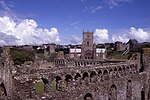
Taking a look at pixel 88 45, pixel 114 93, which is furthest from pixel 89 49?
pixel 114 93

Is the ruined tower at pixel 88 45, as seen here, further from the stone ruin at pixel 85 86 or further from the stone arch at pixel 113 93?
the stone arch at pixel 113 93

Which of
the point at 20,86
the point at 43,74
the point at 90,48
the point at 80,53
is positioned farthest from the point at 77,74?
the point at 80,53

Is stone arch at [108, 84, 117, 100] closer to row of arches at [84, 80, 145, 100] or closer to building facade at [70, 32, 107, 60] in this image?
row of arches at [84, 80, 145, 100]

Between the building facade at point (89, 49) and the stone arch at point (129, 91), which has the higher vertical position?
the building facade at point (89, 49)

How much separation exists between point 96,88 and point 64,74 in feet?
75.8

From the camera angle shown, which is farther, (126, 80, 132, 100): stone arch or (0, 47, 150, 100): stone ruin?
(126, 80, 132, 100): stone arch

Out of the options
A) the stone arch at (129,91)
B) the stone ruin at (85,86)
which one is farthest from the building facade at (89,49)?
the stone arch at (129,91)

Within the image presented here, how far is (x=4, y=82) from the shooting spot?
2406 centimetres

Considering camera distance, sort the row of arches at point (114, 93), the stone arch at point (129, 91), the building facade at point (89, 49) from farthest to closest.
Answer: the building facade at point (89, 49), the stone arch at point (129, 91), the row of arches at point (114, 93)

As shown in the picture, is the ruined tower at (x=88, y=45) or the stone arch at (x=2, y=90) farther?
the ruined tower at (x=88, y=45)

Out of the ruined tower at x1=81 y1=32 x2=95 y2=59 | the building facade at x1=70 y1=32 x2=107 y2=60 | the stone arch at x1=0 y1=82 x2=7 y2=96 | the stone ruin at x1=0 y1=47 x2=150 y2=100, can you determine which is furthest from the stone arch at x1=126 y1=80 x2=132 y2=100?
the ruined tower at x1=81 y1=32 x2=95 y2=59

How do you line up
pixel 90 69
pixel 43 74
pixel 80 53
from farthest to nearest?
pixel 80 53
pixel 90 69
pixel 43 74

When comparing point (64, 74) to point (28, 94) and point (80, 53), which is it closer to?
point (28, 94)

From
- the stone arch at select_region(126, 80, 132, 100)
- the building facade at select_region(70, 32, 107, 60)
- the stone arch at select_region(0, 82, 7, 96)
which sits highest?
the building facade at select_region(70, 32, 107, 60)
